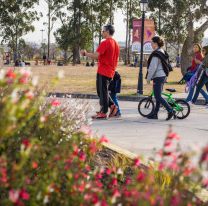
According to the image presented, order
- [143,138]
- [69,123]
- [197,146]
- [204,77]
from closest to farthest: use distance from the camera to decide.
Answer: [197,146]
[69,123]
[143,138]
[204,77]

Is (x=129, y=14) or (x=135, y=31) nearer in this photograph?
(x=135, y=31)

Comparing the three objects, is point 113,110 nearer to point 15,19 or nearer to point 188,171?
point 188,171

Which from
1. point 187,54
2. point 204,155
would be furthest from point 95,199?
point 187,54

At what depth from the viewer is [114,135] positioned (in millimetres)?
9539

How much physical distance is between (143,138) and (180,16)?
46689mm

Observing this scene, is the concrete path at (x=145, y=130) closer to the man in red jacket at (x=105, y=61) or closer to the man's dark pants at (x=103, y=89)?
the man's dark pants at (x=103, y=89)

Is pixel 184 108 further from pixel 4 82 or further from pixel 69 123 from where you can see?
pixel 4 82

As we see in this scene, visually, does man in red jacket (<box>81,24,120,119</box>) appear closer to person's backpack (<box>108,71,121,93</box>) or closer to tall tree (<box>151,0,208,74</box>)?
person's backpack (<box>108,71,121,93</box>)

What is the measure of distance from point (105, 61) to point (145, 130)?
1.81m

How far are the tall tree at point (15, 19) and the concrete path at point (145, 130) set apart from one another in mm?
61983

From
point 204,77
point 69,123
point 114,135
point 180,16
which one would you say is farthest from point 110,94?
point 180,16

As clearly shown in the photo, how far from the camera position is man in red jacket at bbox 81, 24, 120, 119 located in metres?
11.0

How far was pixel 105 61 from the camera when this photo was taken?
11258 mm

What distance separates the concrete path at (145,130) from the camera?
27.9ft
